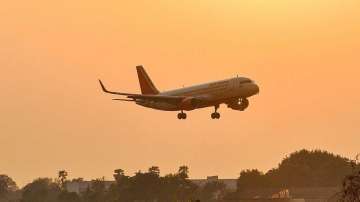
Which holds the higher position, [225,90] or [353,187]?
[225,90]

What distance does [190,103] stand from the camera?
433 feet

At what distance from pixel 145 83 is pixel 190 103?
3772 cm

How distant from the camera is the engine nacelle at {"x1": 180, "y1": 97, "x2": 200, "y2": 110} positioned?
13094 cm

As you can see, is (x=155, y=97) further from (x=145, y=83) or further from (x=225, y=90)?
(x=145, y=83)

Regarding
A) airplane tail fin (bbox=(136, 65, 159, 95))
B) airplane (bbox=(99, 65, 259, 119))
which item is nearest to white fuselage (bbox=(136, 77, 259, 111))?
airplane (bbox=(99, 65, 259, 119))

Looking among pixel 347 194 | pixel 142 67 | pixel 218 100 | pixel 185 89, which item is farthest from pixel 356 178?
pixel 142 67

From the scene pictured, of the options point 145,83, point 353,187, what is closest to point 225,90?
point 145,83

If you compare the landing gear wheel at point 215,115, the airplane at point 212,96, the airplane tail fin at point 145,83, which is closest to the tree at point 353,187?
the airplane at point 212,96

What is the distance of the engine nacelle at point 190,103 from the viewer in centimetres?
13094

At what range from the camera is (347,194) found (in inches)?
904

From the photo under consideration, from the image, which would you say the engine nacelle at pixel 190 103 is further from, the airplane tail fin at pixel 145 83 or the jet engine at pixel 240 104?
the airplane tail fin at pixel 145 83

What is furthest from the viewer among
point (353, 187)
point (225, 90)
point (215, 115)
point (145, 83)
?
point (145, 83)

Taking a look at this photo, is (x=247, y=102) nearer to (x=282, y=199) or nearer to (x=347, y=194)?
(x=282, y=199)

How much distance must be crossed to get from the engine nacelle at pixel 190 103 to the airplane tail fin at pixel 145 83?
2966 cm
